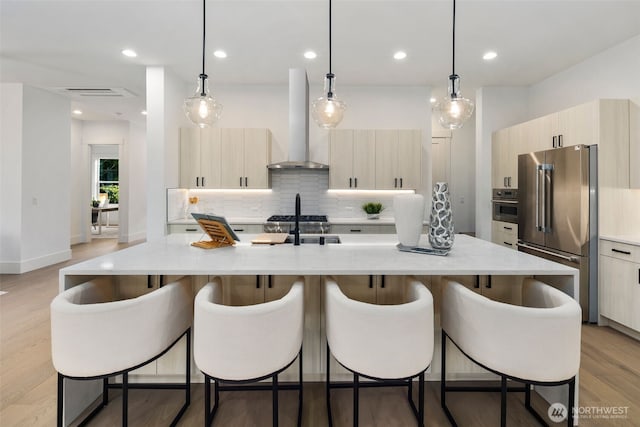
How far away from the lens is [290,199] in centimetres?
485

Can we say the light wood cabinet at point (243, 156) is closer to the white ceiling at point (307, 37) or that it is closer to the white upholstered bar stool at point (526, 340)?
the white ceiling at point (307, 37)

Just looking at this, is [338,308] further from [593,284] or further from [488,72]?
[488,72]

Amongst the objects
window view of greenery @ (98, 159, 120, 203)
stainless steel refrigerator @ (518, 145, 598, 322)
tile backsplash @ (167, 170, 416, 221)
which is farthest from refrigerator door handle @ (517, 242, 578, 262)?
window view of greenery @ (98, 159, 120, 203)

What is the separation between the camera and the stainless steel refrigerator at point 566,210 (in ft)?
10.2

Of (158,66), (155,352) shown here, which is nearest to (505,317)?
(155,352)

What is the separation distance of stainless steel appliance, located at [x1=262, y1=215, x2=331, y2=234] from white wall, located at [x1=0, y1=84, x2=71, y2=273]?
394 cm

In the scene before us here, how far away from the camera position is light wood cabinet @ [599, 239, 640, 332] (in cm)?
279

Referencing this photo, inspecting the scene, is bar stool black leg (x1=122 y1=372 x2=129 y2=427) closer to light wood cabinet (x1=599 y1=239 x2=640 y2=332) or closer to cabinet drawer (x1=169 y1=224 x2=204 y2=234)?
cabinet drawer (x1=169 y1=224 x2=204 y2=234)

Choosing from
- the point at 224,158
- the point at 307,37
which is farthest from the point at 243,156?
the point at 307,37

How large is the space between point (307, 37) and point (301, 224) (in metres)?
2.24

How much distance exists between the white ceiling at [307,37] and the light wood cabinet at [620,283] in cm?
215

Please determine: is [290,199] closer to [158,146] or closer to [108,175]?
[158,146]

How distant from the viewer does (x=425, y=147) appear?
15.8ft

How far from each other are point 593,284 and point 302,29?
3844 millimetres
